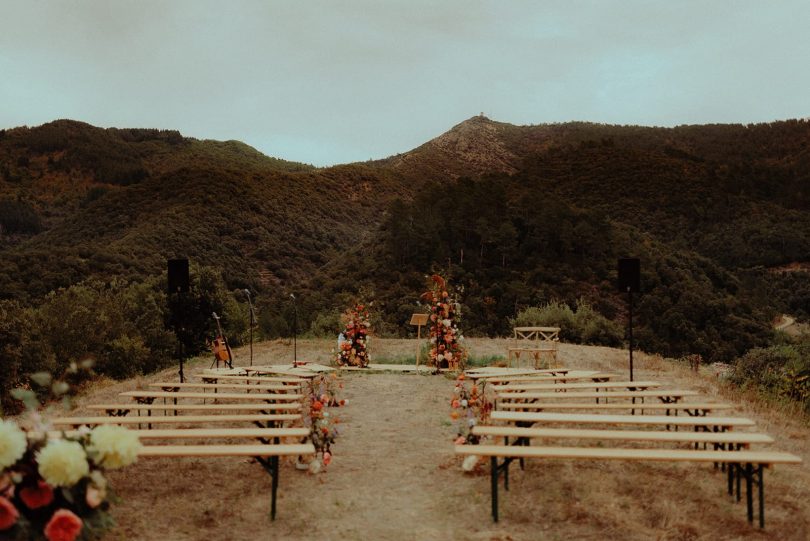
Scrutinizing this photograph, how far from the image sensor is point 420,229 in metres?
26.6

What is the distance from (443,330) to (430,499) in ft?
23.6

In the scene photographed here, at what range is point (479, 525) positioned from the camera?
4.00 m

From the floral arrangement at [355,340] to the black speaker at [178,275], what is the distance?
4.50m

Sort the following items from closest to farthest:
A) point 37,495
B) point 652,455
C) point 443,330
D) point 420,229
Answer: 1. point 37,495
2. point 652,455
3. point 443,330
4. point 420,229

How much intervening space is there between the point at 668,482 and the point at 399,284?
19546mm

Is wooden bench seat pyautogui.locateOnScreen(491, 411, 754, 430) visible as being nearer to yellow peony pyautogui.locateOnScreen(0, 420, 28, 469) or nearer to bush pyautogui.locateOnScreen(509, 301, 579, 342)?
yellow peony pyautogui.locateOnScreen(0, 420, 28, 469)

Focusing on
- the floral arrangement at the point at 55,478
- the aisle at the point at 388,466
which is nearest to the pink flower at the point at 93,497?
the floral arrangement at the point at 55,478

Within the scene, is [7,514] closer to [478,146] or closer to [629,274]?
[629,274]

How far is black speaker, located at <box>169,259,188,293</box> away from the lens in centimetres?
804

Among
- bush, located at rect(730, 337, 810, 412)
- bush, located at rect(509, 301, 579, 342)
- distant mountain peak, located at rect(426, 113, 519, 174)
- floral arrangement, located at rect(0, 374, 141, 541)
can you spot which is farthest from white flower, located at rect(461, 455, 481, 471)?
distant mountain peak, located at rect(426, 113, 519, 174)

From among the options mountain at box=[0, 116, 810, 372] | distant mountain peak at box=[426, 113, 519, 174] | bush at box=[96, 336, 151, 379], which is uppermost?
distant mountain peak at box=[426, 113, 519, 174]

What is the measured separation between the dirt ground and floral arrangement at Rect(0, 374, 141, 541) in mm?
1212

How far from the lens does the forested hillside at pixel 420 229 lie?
2147 cm

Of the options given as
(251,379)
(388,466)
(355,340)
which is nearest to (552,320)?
(355,340)
